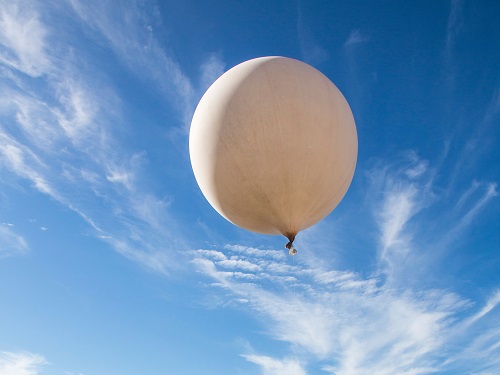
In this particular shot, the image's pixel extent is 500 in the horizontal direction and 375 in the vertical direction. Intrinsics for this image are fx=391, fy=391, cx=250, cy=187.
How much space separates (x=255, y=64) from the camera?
1234 cm

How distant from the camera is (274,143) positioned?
430 inches

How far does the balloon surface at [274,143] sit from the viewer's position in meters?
11.0

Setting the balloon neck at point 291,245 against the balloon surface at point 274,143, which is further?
the balloon neck at point 291,245

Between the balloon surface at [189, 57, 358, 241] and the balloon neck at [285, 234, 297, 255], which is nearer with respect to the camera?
the balloon surface at [189, 57, 358, 241]

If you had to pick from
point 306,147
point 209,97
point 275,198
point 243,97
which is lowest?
point 275,198

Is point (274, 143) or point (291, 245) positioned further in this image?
point (291, 245)

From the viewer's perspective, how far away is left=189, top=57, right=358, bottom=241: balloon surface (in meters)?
11.0

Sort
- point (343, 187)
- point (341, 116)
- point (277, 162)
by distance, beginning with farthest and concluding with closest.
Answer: point (343, 187) < point (341, 116) < point (277, 162)

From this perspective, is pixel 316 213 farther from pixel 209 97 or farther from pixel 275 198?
pixel 209 97

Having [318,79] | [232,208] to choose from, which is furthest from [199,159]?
[318,79]

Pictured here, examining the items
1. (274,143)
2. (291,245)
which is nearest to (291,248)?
(291,245)

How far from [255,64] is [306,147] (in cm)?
335

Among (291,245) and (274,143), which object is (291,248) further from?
(274,143)

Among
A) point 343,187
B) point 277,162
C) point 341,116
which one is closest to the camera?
point 277,162
